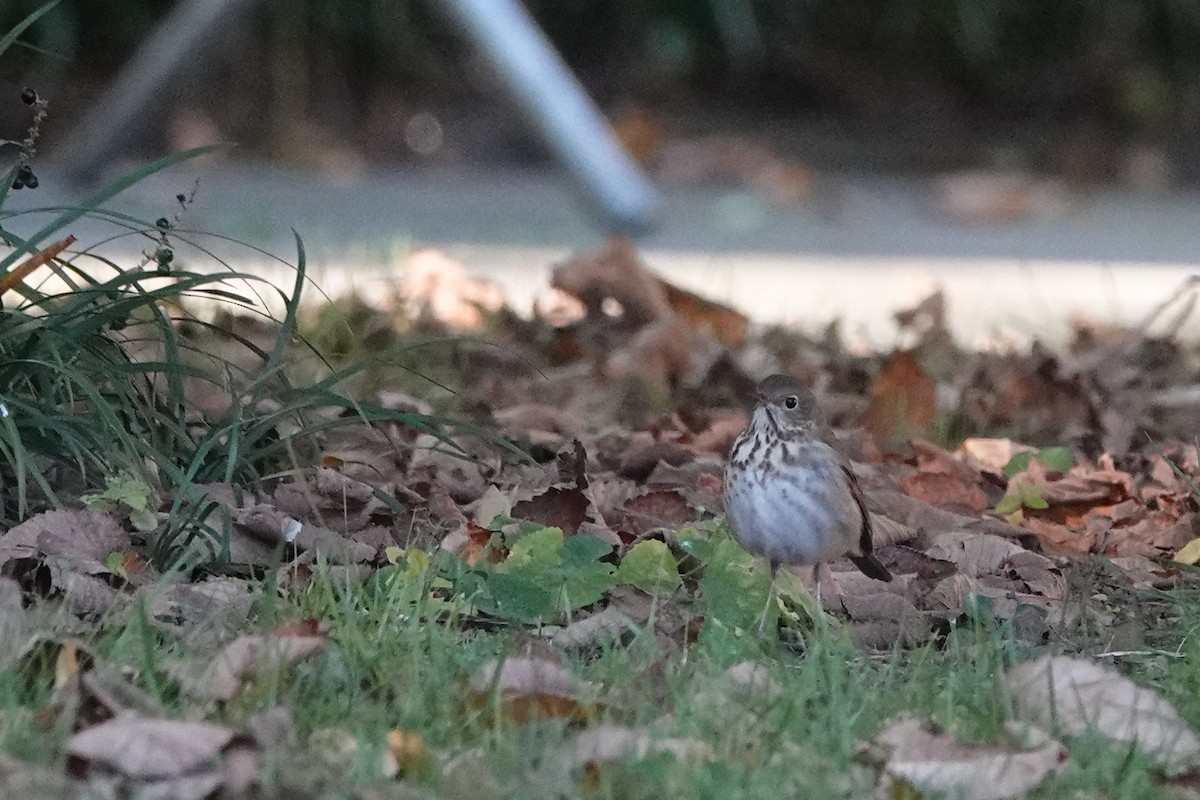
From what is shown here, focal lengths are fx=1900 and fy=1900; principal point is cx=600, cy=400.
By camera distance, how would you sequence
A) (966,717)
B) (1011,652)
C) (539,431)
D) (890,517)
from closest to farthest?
(966,717) → (1011,652) → (890,517) → (539,431)

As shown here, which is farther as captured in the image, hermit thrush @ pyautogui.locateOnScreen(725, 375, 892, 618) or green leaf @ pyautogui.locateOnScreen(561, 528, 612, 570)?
hermit thrush @ pyautogui.locateOnScreen(725, 375, 892, 618)

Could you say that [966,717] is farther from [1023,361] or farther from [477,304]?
[477,304]

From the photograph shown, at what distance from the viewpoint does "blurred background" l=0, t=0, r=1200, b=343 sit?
9.11m

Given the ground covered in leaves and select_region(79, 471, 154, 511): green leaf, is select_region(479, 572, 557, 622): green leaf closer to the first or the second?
the ground covered in leaves

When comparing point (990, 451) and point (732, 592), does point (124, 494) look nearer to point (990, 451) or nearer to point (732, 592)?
point (732, 592)

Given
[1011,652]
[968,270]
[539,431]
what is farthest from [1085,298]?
[1011,652]

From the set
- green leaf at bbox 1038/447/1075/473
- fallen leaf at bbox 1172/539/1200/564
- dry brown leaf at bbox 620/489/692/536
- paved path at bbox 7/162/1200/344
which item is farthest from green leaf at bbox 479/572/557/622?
paved path at bbox 7/162/1200/344

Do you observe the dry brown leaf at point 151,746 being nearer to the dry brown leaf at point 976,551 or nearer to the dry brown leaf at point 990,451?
the dry brown leaf at point 976,551

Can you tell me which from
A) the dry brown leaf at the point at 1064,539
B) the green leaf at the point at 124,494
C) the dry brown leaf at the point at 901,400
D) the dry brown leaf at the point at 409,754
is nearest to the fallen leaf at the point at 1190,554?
the dry brown leaf at the point at 1064,539

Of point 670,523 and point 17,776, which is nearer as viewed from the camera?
point 17,776

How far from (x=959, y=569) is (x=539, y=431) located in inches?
49.4

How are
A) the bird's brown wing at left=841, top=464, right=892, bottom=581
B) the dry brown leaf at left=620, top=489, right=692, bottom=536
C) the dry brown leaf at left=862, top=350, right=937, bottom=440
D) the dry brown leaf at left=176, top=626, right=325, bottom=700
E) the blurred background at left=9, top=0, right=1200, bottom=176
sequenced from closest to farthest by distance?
the dry brown leaf at left=176, top=626, right=325, bottom=700, the bird's brown wing at left=841, top=464, right=892, bottom=581, the dry brown leaf at left=620, top=489, right=692, bottom=536, the dry brown leaf at left=862, top=350, right=937, bottom=440, the blurred background at left=9, top=0, right=1200, bottom=176

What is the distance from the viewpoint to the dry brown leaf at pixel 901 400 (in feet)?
16.6

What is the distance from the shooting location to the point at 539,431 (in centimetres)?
471
